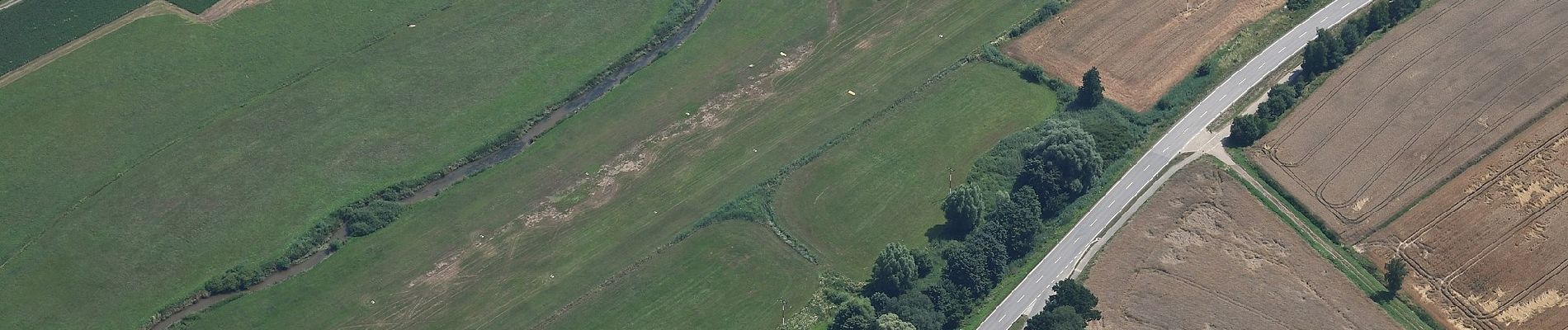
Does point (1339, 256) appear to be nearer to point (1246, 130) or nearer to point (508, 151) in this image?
point (1246, 130)

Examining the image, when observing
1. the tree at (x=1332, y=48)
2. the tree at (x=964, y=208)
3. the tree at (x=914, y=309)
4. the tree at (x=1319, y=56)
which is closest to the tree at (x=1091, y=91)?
the tree at (x=964, y=208)

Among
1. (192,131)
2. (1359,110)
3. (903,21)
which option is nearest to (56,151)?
(192,131)

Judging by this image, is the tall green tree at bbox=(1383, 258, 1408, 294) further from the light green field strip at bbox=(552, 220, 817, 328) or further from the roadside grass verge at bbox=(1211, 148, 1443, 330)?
the light green field strip at bbox=(552, 220, 817, 328)

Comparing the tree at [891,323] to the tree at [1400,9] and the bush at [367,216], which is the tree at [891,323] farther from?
the tree at [1400,9]

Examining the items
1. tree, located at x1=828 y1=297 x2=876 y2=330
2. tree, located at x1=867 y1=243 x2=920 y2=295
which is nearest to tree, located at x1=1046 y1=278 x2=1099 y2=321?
tree, located at x1=867 y1=243 x2=920 y2=295

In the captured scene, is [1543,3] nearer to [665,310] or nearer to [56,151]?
[665,310]
